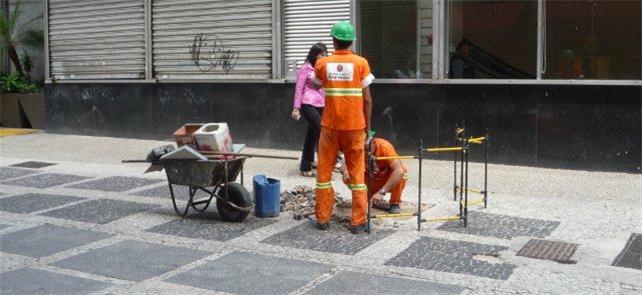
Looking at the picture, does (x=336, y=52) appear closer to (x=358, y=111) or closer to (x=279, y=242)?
(x=358, y=111)

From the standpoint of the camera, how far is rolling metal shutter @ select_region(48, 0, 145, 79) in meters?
14.8

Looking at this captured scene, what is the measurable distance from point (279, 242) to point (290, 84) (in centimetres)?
621

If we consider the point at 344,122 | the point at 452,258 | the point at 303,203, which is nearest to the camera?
Result: the point at 452,258

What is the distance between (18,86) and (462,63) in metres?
10.4

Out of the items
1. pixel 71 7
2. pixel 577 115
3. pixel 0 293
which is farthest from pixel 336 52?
pixel 71 7

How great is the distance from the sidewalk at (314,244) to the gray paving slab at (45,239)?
17 millimetres

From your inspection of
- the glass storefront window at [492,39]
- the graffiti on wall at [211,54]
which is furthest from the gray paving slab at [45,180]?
the glass storefront window at [492,39]

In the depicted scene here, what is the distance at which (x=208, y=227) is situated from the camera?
762cm

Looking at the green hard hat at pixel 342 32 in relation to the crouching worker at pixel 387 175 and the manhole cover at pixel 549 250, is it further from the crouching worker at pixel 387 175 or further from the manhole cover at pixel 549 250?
the manhole cover at pixel 549 250

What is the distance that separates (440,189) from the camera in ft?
31.3

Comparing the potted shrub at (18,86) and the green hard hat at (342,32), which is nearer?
the green hard hat at (342,32)

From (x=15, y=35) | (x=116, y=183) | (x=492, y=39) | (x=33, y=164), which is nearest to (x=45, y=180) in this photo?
(x=116, y=183)

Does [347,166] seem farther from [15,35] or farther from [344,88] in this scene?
[15,35]

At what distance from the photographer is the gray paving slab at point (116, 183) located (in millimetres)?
9875
